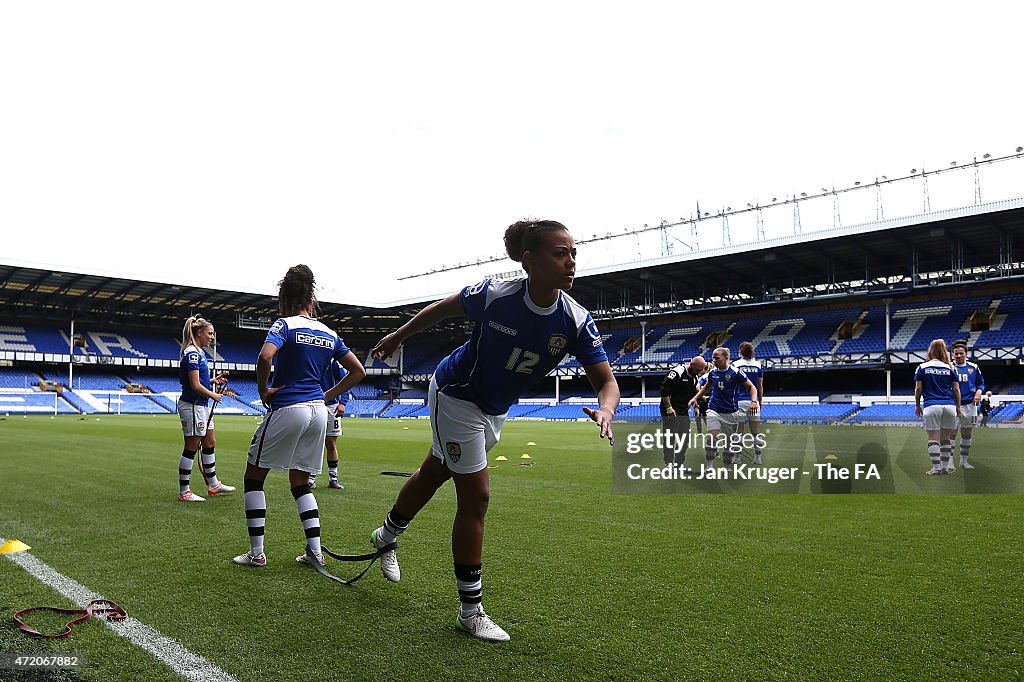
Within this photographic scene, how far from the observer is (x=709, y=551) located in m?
5.39

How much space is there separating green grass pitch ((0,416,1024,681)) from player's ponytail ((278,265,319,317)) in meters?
1.80

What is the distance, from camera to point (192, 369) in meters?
7.55

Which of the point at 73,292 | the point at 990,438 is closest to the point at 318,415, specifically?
the point at 990,438

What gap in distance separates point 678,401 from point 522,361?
9072 mm

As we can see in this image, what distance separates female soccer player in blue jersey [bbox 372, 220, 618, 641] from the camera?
3.52 m

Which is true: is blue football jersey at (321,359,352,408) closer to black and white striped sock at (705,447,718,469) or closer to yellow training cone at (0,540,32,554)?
yellow training cone at (0,540,32,554)

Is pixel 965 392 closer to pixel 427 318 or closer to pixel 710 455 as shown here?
pixel 710 455

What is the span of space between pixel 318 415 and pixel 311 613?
60.1 inches

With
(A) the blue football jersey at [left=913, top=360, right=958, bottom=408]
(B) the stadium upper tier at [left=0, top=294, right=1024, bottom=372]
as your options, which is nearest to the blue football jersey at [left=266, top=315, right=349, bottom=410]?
(A) the blue football jersey at [left=913, top=360, right=958, bottom=408]

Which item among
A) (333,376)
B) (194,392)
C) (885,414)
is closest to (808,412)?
(885,414)

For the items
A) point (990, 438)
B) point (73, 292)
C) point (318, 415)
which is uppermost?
point (73, 292)

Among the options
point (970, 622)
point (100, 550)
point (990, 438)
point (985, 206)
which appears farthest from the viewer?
point (985, 206)

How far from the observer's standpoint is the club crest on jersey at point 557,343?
3.59 meters

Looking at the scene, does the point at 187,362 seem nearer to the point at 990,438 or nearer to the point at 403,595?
the point at 403,595
